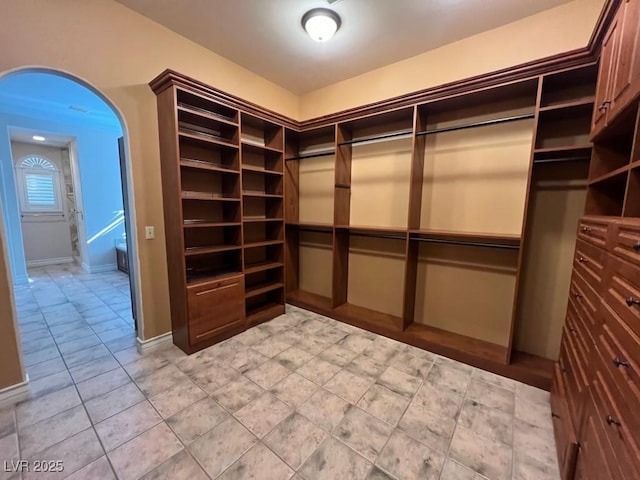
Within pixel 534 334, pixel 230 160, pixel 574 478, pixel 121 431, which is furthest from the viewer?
pixel 230 160

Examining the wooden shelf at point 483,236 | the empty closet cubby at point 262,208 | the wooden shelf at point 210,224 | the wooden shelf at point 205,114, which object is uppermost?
the wooden shelf at point 205,114

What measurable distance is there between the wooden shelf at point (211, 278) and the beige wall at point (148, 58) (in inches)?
11.6

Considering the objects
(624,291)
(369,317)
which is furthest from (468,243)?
(624,291)

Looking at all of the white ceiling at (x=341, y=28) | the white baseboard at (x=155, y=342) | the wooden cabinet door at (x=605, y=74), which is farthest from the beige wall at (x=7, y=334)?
the wooden cabinet door at (x=605, y=74)

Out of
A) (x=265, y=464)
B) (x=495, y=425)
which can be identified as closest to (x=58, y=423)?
(x=265, y=464)

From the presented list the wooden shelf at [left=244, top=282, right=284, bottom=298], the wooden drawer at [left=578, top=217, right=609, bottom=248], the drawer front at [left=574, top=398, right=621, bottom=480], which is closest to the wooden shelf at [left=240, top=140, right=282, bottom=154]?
the wooden shelf at [left=244, top=282, right=284, bottom=298]

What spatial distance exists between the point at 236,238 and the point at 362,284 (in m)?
1.63

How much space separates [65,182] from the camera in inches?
235

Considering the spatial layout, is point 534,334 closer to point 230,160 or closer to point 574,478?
point 574,478

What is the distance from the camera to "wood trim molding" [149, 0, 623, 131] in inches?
62.4

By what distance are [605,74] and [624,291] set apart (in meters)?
1.36

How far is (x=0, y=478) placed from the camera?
50.9 inches

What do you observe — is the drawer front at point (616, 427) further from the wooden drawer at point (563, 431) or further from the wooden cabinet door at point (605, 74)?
the wooden cabinet door at point (605, 74)

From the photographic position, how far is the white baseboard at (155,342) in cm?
241
